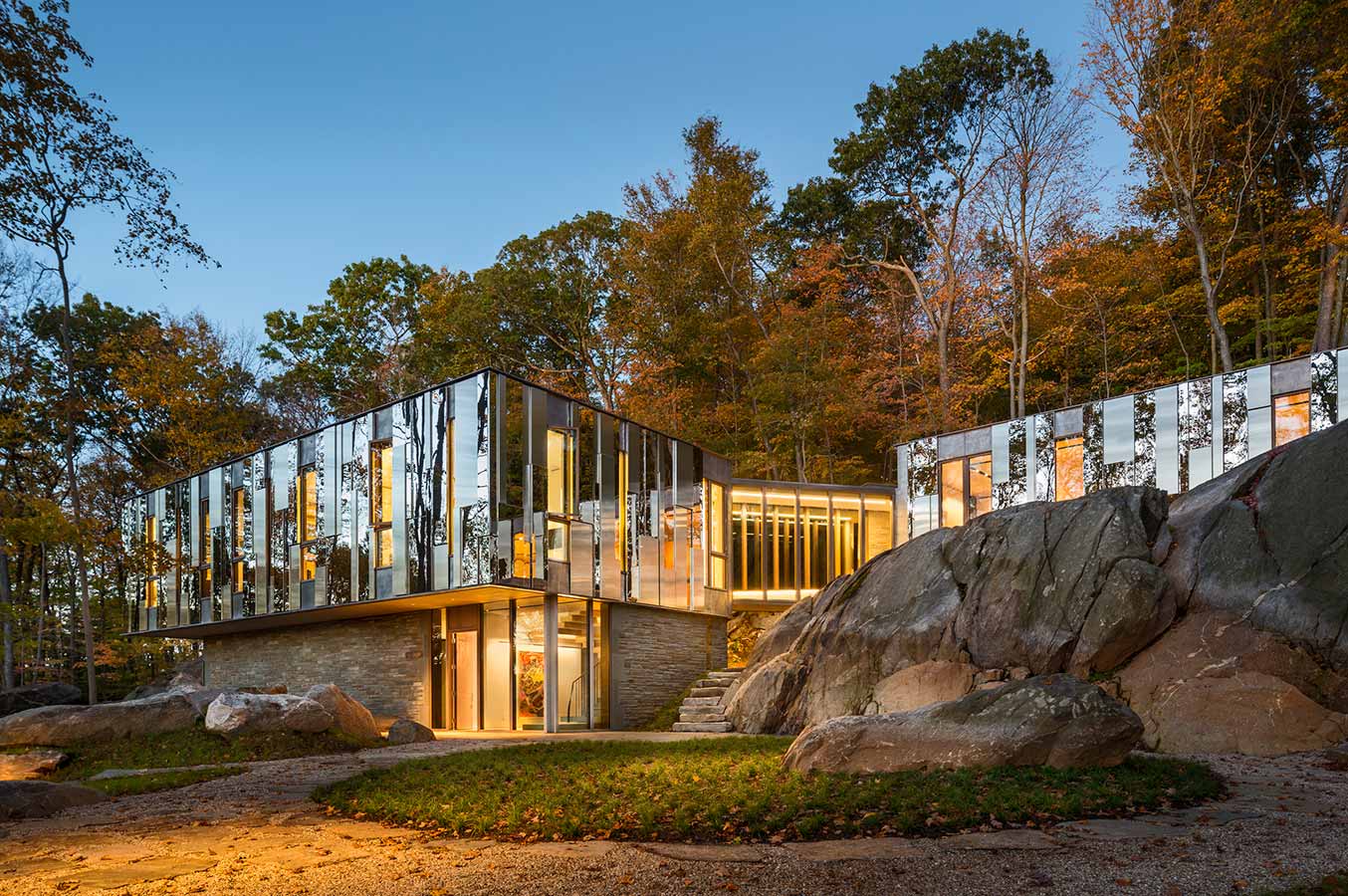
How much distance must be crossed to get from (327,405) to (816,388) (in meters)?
19.2

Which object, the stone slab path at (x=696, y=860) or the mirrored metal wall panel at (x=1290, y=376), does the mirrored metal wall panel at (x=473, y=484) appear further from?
the mirrored metal wall panel at (x=1290, y=376)

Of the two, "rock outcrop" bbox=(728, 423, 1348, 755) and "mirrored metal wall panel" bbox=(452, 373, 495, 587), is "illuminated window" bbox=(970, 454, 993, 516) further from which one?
"mirrored metal wall panel" bbox=(452, 373, 495, 587)

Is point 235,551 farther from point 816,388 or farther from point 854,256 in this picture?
point 854,256

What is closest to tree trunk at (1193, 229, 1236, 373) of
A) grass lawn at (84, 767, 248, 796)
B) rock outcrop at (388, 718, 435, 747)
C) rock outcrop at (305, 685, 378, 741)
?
rock outcrop at (388, 718, 435, 747)

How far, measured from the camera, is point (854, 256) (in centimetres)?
2978

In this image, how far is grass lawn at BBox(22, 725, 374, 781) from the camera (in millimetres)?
13328

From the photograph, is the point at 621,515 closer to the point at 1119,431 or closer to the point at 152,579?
the point at 1119,431

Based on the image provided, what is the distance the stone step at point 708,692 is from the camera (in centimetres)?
1931

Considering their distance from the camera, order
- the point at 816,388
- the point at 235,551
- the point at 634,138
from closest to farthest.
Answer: the point at 235,551
the point at 816,388
the point at 634,138

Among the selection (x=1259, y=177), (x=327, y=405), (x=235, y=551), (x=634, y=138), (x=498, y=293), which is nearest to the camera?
(x=235, y=551)

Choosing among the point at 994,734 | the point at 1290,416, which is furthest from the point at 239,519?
the point at 1290,416

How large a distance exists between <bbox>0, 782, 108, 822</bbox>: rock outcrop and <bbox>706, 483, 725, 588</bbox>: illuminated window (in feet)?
45.2

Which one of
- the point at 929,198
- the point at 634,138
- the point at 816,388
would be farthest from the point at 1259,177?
the point at 634,138

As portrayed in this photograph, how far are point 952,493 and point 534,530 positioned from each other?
12.0 m
